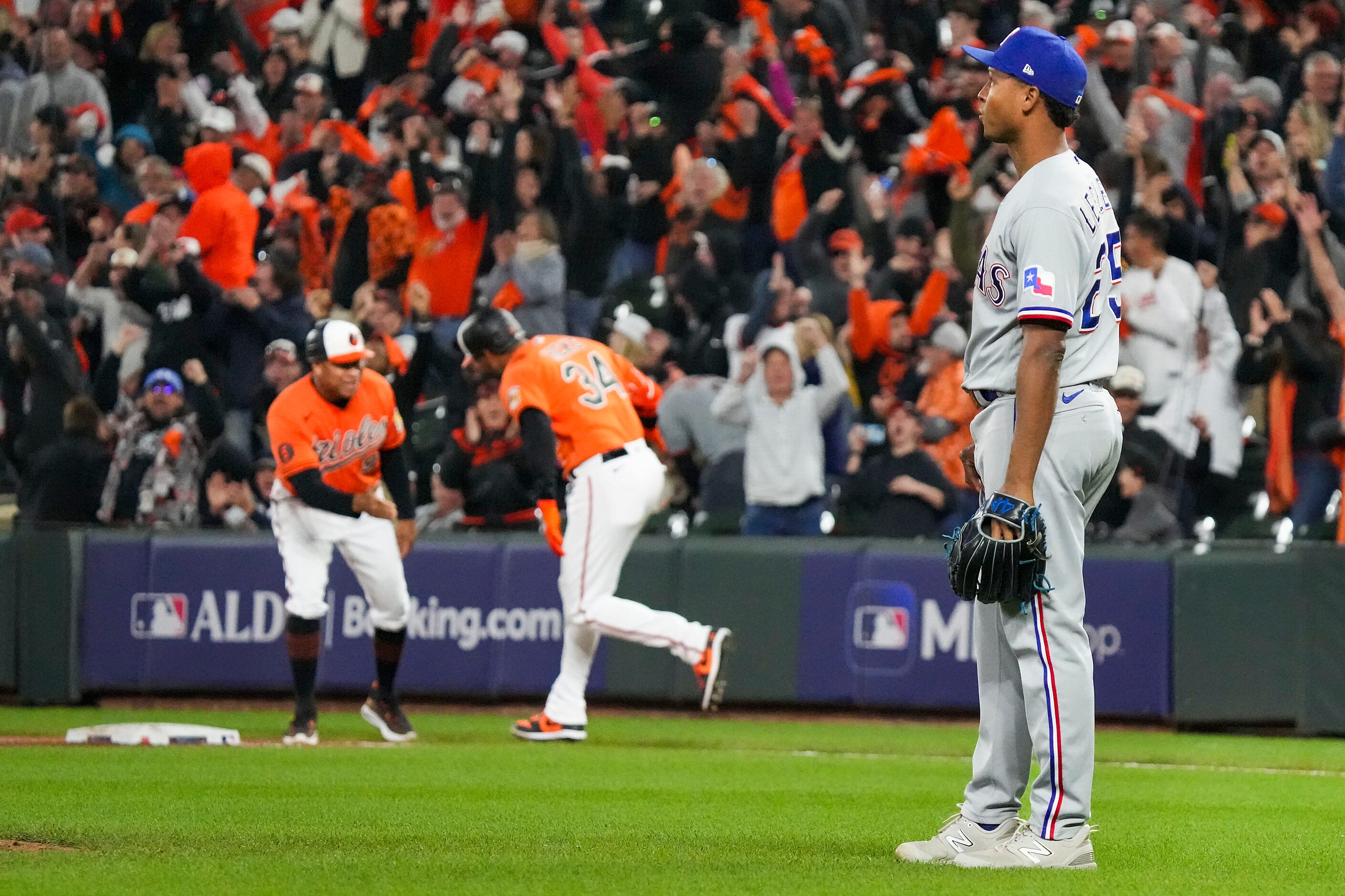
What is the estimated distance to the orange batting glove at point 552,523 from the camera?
9.26 m

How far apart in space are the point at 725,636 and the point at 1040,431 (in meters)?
4.99

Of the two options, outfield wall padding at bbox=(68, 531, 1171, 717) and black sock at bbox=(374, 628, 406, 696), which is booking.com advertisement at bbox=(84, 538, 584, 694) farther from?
black sock at bbox=(374, 628, 406, 696)

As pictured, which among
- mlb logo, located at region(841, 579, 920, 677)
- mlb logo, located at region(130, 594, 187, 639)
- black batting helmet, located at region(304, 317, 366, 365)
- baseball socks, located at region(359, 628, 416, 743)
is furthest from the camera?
mlb logo, located at region(130, 594, 187, 639)

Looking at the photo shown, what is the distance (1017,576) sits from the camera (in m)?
4.58

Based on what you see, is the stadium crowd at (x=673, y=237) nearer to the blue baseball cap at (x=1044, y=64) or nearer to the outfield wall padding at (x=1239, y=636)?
the outfield wall padding at (x=1239, y=636)

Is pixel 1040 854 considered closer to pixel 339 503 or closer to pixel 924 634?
pixel 339 503

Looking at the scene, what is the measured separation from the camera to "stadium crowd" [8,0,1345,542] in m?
11.8

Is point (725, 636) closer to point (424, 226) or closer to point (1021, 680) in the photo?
point (1021, 680)

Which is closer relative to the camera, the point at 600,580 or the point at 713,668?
the point at 713,668

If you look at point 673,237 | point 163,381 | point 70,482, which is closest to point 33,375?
point 70,482

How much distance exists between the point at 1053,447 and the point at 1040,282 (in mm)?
443

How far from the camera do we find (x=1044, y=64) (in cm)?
471

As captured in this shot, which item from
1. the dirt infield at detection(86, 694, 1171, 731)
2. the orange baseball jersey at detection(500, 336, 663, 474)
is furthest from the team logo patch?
the dirt infield at detection(86, 694, 1171, 731)

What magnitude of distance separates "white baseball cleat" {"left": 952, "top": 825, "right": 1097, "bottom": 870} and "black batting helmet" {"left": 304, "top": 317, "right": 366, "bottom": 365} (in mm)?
5256
